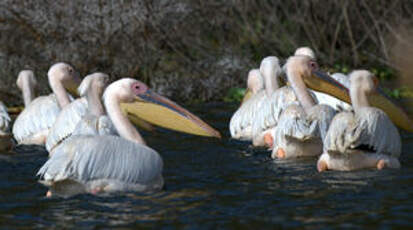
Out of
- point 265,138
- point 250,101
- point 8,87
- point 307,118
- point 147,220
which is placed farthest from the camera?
point 8,87

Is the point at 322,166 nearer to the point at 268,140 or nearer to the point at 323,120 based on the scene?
the point at 323,120

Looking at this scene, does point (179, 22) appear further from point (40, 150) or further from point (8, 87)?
point (40, 150)

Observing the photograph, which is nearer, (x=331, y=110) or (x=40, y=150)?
(x=331, y=110)

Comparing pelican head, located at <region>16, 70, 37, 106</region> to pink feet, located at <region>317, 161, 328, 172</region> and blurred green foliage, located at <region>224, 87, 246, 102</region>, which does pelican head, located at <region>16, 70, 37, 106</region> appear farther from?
pink feet, located at <region>317, 161, 328, 172</region>

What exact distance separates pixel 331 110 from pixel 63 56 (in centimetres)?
734

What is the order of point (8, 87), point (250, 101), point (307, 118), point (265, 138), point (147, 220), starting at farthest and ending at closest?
point (8, 87)
point (250, 101)
point (265, 138)
point (307, 118)
point (147, 220)

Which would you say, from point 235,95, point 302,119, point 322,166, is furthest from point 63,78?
point 235,95

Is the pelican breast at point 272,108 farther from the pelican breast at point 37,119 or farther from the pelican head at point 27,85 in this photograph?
the pelican head at point 27,85

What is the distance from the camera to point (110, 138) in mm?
5789

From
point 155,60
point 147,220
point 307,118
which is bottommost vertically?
point 147,220

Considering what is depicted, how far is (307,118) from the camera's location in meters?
7.18

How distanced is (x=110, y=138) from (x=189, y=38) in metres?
8.97

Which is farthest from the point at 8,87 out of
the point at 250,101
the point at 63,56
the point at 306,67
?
the point at 306,67

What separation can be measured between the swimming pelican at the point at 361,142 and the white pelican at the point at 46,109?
3332mm
